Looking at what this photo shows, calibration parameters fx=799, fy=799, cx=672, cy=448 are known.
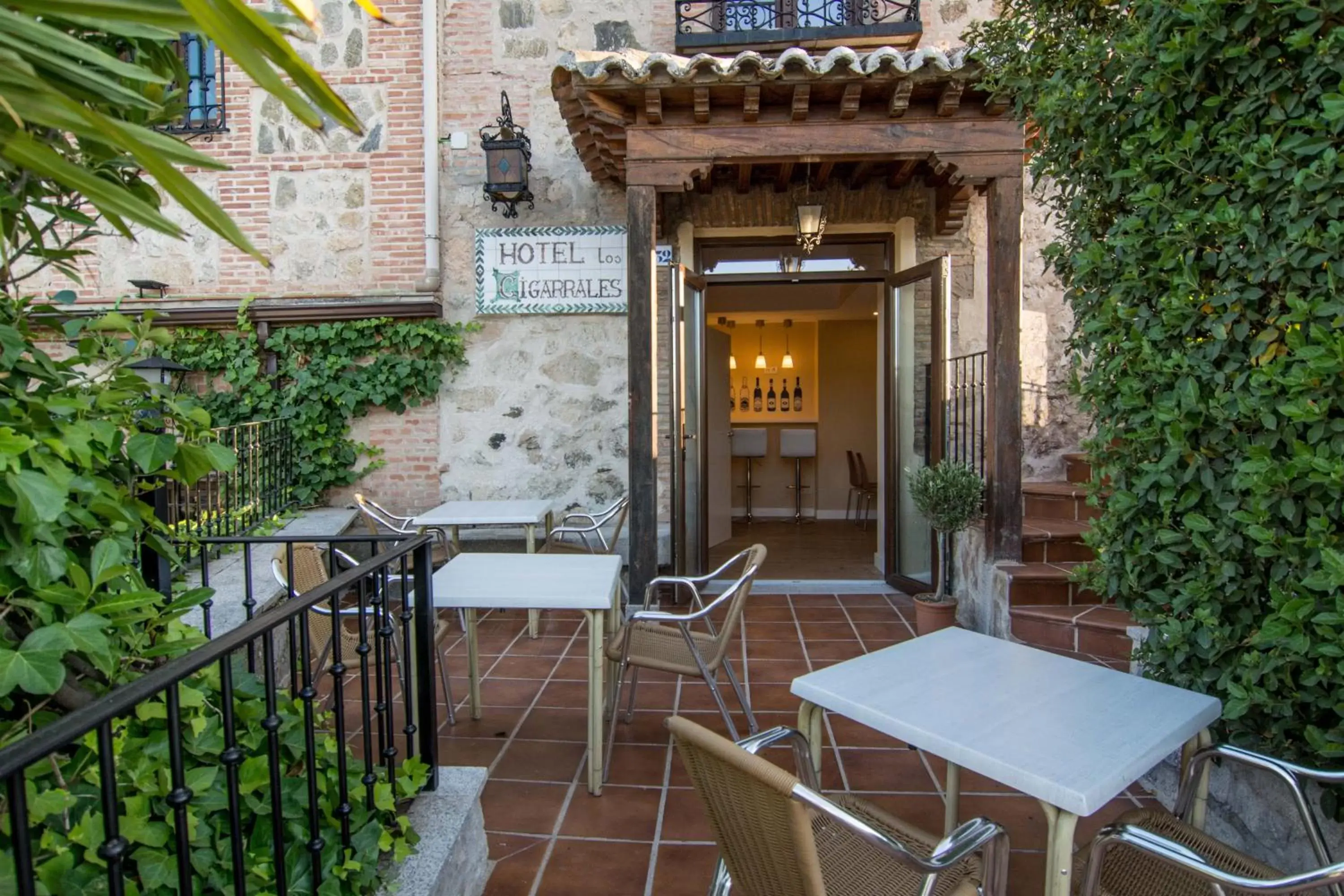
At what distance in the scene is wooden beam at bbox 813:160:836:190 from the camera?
4.94 m

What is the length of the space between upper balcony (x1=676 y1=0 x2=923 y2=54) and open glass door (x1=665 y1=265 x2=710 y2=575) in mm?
1597

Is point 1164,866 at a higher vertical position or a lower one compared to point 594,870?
higher

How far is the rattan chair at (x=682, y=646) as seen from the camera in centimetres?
270

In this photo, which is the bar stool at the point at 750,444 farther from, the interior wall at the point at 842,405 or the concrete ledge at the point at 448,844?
the concrete ledge at the point at 448,844

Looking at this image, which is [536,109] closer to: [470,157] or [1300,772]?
[470,157]

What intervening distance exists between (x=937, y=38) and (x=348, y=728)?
549cm

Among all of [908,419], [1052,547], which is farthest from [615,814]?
[908,419]

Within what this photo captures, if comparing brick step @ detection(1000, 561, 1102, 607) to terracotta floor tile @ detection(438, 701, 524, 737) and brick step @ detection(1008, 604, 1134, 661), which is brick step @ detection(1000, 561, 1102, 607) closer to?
brick step @ detection(1008, 604, 1134, 661)

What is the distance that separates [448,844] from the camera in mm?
1805

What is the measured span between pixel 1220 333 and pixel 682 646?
197 centimetres

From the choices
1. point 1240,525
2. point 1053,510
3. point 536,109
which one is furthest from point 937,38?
point 1240,525

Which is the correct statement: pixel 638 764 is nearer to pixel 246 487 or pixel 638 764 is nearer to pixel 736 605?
pixel 736 605

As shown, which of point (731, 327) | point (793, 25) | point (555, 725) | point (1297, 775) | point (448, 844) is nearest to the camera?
point (1297, 775)

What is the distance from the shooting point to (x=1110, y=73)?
2088mm
